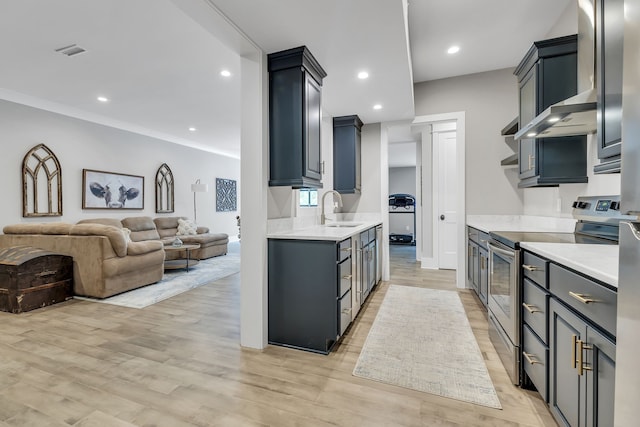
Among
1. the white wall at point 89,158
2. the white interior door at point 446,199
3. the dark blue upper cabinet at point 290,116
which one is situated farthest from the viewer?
the white interior door at point 446,199

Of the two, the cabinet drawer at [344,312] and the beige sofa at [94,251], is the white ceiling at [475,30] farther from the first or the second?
the beige sofa at [94,251]

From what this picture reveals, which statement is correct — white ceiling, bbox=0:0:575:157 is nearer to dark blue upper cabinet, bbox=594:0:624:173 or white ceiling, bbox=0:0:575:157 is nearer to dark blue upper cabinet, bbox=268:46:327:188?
dark blue upper cabinet, bbox=268:46:327:188

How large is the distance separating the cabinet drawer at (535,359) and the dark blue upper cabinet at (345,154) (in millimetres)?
2867

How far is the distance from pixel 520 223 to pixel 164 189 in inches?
285

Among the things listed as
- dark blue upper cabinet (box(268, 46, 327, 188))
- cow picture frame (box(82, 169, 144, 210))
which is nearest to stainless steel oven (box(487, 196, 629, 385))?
dark blue upper cabinet (box(268, 46, 327, 188))

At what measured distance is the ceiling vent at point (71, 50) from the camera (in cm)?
296

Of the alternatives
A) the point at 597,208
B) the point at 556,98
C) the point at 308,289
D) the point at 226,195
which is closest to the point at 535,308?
the point at 597,208

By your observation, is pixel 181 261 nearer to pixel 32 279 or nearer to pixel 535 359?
→ pixel 32 279

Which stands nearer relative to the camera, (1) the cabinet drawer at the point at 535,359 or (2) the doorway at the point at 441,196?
(1) the cabinet drawer at the point at 535,359

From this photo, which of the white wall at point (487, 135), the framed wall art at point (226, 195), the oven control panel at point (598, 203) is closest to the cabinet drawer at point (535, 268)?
the oven control panel at point (598, 203)

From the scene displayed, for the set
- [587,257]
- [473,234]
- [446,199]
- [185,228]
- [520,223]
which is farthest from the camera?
[185,228]

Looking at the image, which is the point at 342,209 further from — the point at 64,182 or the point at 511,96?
the point at 64,182

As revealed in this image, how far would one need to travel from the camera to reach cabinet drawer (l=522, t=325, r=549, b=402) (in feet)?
4.73

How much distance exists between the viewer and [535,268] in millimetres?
1547
